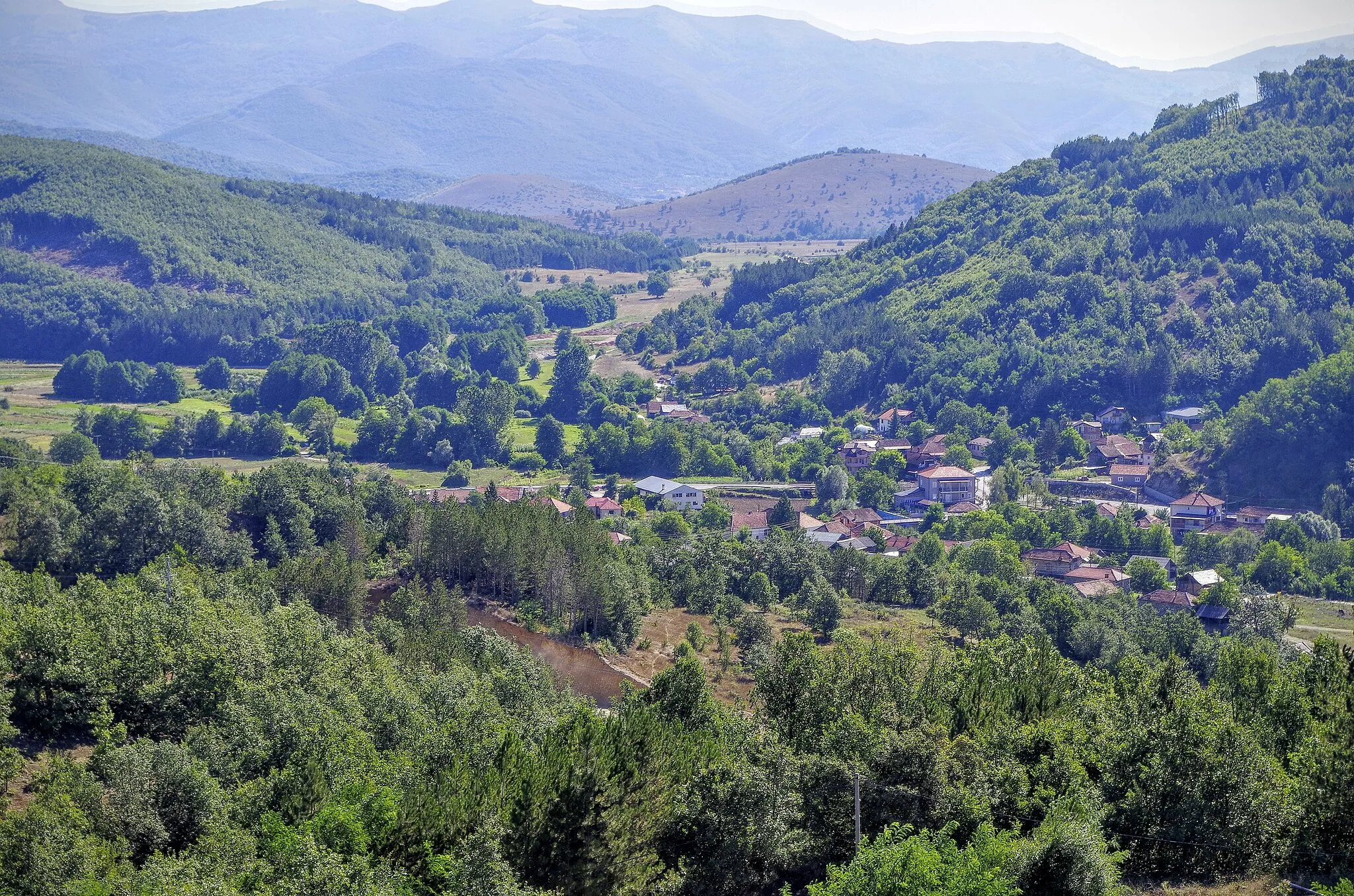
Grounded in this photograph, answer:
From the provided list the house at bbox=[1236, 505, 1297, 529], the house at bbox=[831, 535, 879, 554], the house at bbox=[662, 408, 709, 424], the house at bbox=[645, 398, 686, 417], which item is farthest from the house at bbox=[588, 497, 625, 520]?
the house at bbox=[1236, 505, 1297, 529]

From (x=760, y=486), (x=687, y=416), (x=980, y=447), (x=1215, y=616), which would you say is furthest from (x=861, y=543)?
(x=687, y=416)

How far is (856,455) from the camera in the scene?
8475 cm

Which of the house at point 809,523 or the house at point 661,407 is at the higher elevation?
the house at point 661,407

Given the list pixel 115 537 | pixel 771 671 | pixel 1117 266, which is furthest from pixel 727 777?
pixel 1117 266

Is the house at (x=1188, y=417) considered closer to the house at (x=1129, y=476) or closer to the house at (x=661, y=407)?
the house at (x=1129, y=476)

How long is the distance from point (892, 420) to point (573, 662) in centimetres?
5285

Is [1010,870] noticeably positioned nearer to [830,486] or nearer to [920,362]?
[830,486]

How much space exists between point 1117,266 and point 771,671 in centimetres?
8317

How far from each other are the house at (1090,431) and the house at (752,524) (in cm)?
2469

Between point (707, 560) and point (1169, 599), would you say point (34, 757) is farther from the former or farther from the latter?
point (1169, 599)

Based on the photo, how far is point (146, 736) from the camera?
2823 cm

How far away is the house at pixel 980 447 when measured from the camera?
84438 millimetres

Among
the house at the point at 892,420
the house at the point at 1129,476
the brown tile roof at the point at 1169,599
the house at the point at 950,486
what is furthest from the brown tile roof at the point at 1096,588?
the house at the point at 892,420

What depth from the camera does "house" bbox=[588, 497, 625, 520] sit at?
68.8m
